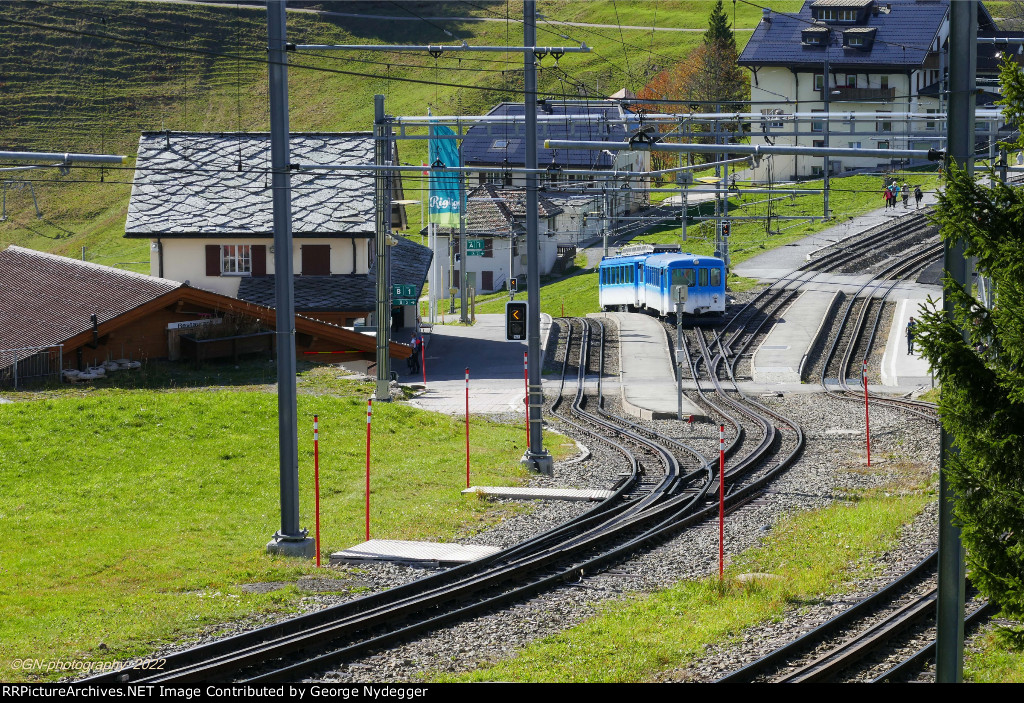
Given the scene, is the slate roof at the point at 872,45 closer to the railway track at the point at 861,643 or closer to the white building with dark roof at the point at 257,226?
the white building with dark roof at the point at 257,226

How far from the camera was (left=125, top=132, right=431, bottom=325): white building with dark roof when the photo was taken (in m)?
41.7

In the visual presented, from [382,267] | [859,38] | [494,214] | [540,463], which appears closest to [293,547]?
[540,463]

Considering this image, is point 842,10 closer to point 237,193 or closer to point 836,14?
point 836,14

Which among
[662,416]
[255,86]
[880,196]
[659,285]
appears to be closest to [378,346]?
[662,416]

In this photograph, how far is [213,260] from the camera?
4262 cm

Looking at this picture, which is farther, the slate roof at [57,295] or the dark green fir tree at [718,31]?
the dark green fir tree at [718,31]

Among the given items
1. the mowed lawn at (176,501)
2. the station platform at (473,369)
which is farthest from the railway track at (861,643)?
the station platform at (473,369)

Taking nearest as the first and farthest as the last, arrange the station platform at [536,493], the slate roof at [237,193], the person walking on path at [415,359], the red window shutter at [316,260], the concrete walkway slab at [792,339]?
the station platform at [536,493], the concrete walkway slab at [792,339], the person walking on path at [415,359], the slate roof at [237,193], the red window shutter at [316,260]

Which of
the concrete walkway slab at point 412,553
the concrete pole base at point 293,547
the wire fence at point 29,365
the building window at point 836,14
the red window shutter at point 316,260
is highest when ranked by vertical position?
the building window at point 836,14

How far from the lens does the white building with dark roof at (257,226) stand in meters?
41.7

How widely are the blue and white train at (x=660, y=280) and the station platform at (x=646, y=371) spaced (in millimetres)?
931

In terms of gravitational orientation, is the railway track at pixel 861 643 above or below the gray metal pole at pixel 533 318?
below

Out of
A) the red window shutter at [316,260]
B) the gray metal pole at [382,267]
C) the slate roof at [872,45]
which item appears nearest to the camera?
the gray metal pole at [382,267]

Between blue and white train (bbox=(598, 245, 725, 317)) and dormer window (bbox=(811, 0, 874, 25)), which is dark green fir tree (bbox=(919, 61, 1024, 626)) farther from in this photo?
dormer window (bbox=(811, 0, 874, 25))
